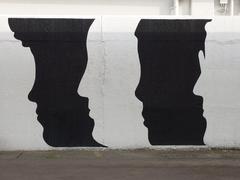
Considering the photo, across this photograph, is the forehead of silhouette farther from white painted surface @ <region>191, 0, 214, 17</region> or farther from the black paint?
white painted surface @ <region>191, 0, 214, 17</region>

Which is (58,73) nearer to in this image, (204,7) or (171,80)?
(171,80)

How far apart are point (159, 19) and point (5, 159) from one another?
3.80 metres

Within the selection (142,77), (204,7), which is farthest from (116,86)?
(204,7)

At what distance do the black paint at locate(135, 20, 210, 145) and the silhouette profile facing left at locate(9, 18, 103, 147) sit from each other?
Result: 1.12 meters

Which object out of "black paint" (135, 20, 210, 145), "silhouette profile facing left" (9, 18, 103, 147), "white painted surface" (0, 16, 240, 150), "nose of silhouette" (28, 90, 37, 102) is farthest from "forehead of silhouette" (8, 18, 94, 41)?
"black paint" (135, 20, 210, 145)

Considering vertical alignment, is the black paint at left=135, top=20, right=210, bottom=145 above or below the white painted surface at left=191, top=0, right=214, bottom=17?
below

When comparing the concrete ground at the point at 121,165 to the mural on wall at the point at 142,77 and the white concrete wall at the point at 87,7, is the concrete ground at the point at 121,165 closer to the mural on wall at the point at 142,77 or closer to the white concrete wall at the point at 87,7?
the mural on wall at the point at 142,77

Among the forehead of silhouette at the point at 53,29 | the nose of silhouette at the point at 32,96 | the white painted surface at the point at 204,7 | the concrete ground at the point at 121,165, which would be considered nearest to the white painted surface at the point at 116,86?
the nose of silhouette at the point at 32,96

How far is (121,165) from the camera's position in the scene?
941cm

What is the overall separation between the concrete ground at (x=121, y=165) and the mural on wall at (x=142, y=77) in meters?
0.41

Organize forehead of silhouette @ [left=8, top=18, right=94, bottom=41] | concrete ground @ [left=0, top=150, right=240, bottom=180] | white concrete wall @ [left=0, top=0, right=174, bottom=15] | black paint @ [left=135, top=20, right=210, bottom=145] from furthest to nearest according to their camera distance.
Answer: white concrete wall @ [left=0, top=0, right=174, bottom=15] < black paint @ [left=135, top=20, right=210, bottom=145] < forehead of silhouette @ [left=8, top=18, right=94, bottom=41] < concrete ground @ [left=0, top=150, right=240, bottom=180]

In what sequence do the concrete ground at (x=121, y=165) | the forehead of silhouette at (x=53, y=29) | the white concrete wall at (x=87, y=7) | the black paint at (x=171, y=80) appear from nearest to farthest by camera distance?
1. the concrete ground at (x=121, y=165)
2. the forehead of silhouette at (x=53, y=29)
3. the black paint at (x=171, y=80)
4. the white concrete wall at (x=87, y=7)

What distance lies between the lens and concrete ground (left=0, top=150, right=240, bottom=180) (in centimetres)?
863

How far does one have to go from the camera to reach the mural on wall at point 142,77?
10586 millimetres
